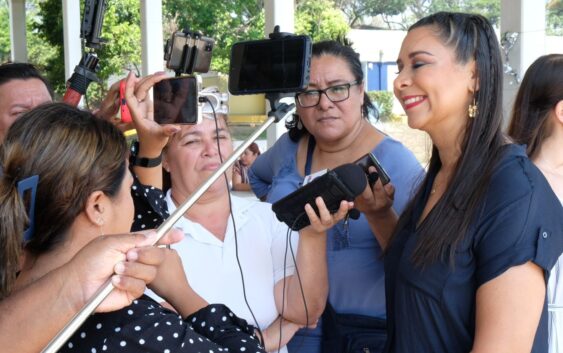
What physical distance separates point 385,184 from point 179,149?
0.61m

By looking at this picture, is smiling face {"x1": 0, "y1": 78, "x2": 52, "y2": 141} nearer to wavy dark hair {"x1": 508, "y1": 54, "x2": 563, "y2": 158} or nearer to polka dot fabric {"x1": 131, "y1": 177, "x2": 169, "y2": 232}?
polka dot fabric {"x1": 131, "y1": 177, "x2": 169, "y2": 232}

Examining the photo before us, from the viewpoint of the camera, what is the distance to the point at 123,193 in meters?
1.27

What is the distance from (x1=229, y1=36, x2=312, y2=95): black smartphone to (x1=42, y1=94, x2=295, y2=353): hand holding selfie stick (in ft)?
0.11

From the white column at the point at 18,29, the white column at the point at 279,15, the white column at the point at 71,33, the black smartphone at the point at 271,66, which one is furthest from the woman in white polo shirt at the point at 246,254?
the white column at the point at 18,29

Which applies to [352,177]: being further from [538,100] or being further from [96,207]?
[538,100]

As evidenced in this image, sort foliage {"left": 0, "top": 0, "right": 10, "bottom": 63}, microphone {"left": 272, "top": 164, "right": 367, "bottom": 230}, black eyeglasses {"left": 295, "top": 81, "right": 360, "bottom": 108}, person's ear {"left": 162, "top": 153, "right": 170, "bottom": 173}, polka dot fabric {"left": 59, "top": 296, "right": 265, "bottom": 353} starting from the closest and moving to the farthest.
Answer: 1. polka dot fabric {"left": 59, "top": 296, "right": 265, "bottom": 353}
2. microphone {"left": 272, "top": 164, "right": 367, "bottom": 230}
3. person's ear {"left": 162, "top": 153, "right": 170, "bottom": 173}
4. black eyeglasses {"left": 295, "top": 81, "right": 360, "bottom": 108}
5. foliage {"left": 0, "top": 0, "right": 10, "bottom": 63}

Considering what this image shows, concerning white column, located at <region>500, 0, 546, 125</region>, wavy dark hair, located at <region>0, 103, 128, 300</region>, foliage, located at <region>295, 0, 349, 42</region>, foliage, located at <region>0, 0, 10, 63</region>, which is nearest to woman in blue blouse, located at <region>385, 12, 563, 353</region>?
wavy dark hair, located at <region>0, 103, 128, 300</region>

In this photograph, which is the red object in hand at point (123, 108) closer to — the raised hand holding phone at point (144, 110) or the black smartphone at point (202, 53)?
the raised hand holding phone at point (144, 110)

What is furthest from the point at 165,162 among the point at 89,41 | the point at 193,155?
the point at 89,41

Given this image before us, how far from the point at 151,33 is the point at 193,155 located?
18.0ft

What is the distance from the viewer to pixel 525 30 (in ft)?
10.1

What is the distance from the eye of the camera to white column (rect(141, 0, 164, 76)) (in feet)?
23.2

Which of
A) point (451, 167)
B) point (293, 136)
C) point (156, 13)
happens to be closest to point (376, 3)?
point (156, 13)

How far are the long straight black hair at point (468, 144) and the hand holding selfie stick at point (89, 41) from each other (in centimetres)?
105
